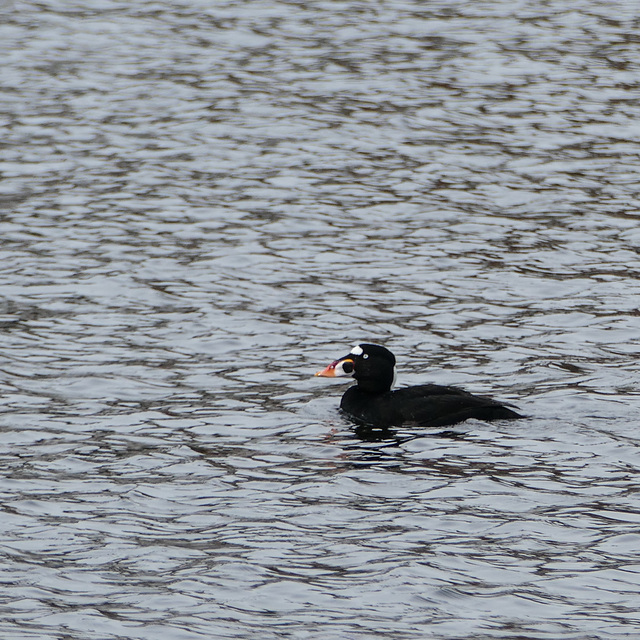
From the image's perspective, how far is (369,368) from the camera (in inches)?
507

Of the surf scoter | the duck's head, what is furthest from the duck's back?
the duck's head

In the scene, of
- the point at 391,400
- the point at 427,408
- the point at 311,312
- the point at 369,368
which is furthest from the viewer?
the point at 311,312

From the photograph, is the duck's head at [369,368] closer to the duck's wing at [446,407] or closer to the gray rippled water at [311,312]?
the gray rippled water at [311,312]

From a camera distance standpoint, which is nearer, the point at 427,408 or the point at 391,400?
the point at 427,408

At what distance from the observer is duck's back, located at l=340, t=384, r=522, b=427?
39.8 ft

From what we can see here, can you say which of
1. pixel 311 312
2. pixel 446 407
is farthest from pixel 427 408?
pixel 311 312

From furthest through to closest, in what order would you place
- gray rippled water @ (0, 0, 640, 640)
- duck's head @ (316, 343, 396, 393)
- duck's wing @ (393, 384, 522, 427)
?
1. duck's head @ (316, 343, 396, 393)
2. duck's wing @ (393, 384, 522, 427)
3. gray rippled water @ (0, 0, 640, 640)

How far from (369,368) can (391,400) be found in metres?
0.49

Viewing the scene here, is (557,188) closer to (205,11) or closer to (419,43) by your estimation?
(419,43)

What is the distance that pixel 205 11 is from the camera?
30.8 m

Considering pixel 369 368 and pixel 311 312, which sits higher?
pixel 369 368

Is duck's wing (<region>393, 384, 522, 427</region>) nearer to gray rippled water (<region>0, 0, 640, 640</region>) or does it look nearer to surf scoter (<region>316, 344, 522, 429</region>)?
surf scoter (<region>316, 344, 522, 429</region>)

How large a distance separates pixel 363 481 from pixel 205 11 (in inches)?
856

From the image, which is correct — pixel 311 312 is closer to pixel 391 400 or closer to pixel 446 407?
pixel 391 400
